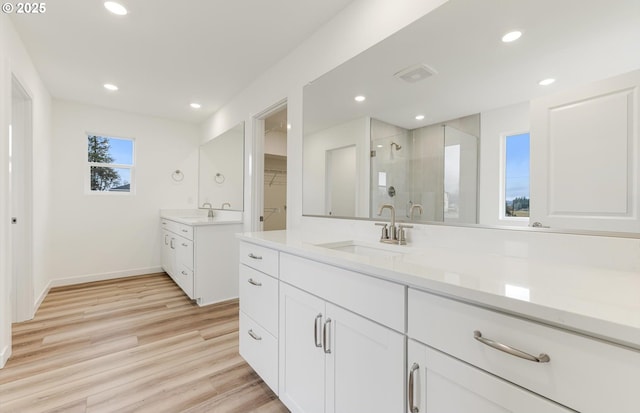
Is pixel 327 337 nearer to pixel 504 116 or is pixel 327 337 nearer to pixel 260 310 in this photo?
pixel 260 310

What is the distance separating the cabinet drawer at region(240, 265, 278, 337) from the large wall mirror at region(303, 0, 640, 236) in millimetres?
763

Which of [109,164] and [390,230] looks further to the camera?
[109,164]

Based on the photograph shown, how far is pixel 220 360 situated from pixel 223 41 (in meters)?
2.46

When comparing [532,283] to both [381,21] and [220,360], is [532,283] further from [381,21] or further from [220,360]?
[220,360]

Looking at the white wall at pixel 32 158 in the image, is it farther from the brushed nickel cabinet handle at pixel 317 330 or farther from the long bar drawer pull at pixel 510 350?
the long bar drawer pull at pixel 510 350

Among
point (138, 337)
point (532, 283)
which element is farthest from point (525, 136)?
point (138, 337)

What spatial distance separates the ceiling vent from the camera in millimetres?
1415

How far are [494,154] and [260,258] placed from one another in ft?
4.22

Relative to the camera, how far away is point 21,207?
257 centimetres

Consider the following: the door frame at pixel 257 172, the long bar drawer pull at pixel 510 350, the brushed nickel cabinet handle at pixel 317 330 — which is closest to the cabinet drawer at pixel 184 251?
the door frame at pixel 257 172

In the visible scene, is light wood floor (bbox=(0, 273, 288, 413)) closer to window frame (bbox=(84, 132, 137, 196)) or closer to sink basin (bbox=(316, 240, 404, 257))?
sink basin (bbox=(316, 240, 404, 257))

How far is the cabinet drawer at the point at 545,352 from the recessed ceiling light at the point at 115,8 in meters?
2.54

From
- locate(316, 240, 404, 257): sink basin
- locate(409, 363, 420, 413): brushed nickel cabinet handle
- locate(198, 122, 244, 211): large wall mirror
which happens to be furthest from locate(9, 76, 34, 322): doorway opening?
locate(409, 363, 420, 413): brushed nickel cabinet handle

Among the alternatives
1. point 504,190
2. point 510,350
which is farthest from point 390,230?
point 510,350
